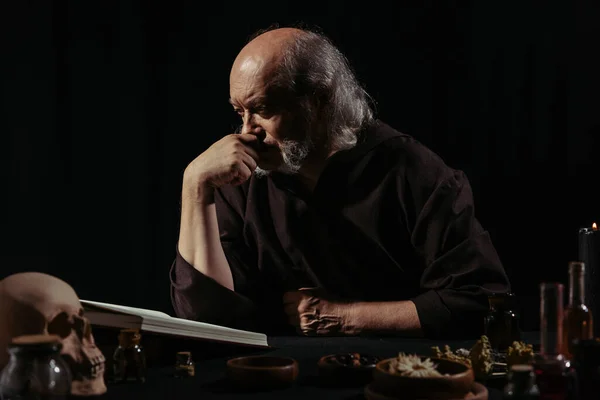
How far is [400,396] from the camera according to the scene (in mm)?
1461

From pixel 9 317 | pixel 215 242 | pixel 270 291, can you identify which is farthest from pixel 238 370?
pixel 270 291

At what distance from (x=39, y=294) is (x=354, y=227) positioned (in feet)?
4.48

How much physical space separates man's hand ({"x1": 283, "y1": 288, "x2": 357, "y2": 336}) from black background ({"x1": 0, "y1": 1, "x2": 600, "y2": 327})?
41.3 inches

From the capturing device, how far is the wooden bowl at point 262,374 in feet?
5.31

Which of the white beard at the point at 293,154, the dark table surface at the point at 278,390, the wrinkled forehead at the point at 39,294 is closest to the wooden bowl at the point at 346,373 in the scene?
the dark table surface at the point at 278,390

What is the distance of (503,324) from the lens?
1.91 m

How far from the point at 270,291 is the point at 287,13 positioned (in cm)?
138

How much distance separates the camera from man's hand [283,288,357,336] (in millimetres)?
2387

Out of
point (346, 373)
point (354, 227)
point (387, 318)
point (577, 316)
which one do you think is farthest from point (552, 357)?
point (354, 227)

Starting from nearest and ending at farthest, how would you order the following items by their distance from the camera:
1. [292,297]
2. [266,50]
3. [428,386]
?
[428,386] < [292,297] < [266,50]

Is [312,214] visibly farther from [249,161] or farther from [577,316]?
[577,316]

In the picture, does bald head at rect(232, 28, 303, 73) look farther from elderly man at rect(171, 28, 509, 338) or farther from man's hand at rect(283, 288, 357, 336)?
man's hand at rect(283, 288, 357, 336)

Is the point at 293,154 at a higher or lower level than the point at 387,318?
higher

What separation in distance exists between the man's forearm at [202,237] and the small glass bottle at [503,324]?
929 millimetres
